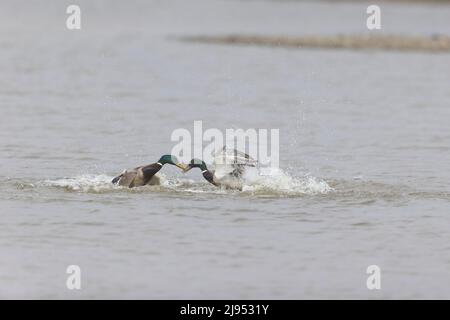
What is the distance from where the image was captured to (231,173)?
15562mm

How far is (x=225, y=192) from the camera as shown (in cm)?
1566

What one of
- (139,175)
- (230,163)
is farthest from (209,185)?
(139,175)

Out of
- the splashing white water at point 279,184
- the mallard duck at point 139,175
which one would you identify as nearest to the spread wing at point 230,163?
the splashing white water at point 279,184

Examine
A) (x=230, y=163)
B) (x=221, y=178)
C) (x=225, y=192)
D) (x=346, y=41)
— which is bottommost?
(x=225, y=192)

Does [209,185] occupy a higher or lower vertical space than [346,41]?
lower

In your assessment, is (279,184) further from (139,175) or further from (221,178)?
(139,175)

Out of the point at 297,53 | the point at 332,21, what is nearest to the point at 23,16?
the point at 332,21

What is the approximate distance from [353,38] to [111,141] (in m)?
22.6

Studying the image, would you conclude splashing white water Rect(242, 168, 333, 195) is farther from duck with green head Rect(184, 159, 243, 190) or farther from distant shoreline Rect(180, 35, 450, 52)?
distant shoreline Rect(180, 35, 450, 52)

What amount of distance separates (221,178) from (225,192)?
216 millimetres

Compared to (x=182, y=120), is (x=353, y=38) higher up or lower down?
higher up

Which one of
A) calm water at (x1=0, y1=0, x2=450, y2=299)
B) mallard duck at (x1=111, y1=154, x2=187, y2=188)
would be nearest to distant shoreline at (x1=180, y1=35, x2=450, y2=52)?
calm water at (x1=0, y1=0, x2=450, y2=299)

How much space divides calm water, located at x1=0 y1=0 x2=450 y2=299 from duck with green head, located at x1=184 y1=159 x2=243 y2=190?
0.73ft
